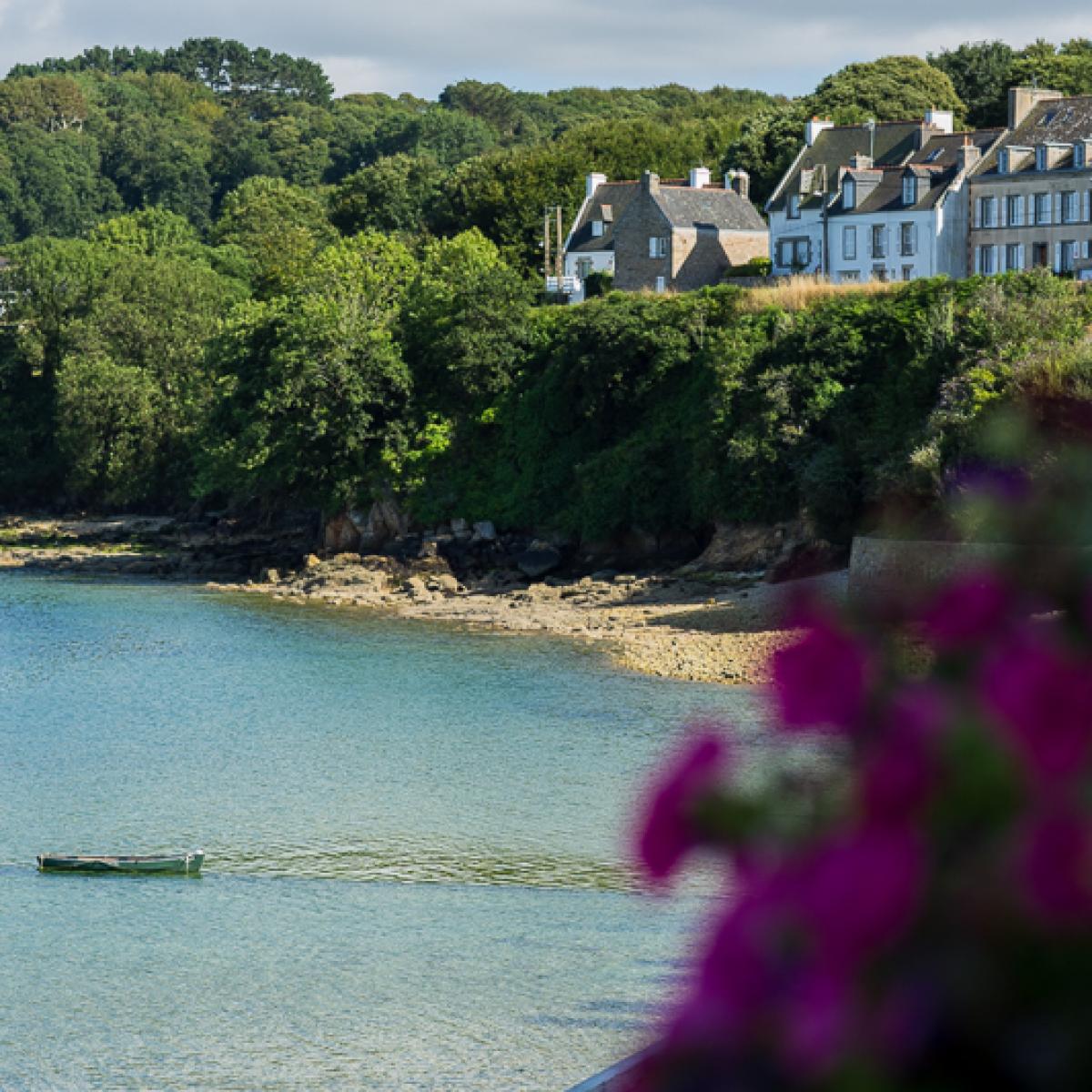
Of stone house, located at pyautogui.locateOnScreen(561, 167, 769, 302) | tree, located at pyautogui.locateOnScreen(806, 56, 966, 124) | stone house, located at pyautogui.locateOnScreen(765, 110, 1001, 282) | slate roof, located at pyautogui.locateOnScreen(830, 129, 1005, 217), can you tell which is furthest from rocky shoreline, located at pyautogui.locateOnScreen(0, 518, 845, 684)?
tree, located at pyautogui.locateOnScreen(806, 56, 966, 124)

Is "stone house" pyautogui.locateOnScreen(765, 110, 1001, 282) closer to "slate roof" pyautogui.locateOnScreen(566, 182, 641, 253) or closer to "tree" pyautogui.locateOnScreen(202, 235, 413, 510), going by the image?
"slate roof" pyautogui.locateOnScreen(566, 182, 641, 253)

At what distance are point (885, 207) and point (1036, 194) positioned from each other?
4549 mm

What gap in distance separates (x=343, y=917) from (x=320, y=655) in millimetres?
17552

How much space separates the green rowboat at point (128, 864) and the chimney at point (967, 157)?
40.0 metres

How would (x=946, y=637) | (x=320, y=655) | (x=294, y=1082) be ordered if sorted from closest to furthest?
(x=946, y=637) → (x=294, y=1082) → (x=320, y=655)

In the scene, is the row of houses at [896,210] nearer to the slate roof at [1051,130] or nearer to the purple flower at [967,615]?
the slate roof at [1051,130]

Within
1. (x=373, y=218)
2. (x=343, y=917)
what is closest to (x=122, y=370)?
(x=373, y=218)

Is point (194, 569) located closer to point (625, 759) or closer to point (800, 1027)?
point (625, 759)

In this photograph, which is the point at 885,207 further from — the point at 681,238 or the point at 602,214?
the point at 602,214

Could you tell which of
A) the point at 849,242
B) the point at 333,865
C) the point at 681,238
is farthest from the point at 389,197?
the point at 333,865

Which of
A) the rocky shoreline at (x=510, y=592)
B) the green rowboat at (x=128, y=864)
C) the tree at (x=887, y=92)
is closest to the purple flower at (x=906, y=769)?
the green rowboat at (x=128, y=864)

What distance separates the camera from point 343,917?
18703 millimetres

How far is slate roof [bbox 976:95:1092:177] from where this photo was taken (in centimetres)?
5253

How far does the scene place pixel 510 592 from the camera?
44.7 meters
